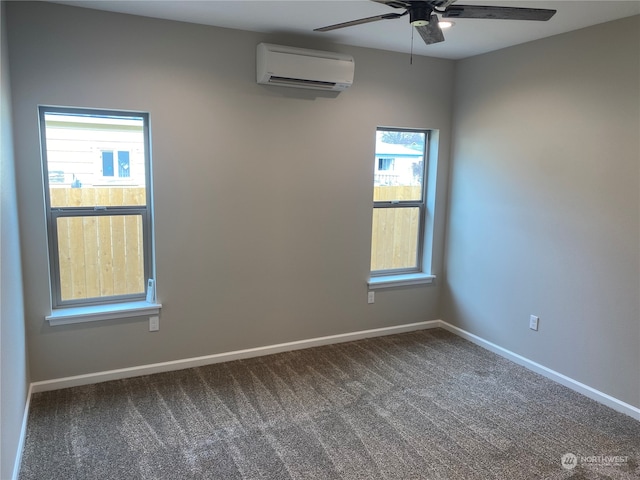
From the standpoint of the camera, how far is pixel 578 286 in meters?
3.24

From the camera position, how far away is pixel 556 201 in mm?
3354

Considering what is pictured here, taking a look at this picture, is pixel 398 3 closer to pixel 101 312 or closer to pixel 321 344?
pixel 101 312

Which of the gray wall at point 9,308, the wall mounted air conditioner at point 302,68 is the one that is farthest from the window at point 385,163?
the gray wall at point 9,308

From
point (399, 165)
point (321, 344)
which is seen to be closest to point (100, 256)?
point (321, 344)

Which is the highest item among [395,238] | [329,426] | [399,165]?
[399,165]

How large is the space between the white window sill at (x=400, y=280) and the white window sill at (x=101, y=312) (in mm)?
1918

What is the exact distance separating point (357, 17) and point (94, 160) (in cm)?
208

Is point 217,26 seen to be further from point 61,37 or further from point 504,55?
point 504,55

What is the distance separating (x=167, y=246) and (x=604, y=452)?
311cm

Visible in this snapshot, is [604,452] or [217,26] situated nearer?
[604,452]

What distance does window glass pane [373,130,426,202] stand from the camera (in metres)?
4.14

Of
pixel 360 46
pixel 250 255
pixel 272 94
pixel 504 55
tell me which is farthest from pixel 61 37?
pixel 504 55

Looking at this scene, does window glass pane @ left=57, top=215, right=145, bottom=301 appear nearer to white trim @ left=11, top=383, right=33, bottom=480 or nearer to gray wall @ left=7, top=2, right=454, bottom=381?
gray wall @ left=7, top=2, right=454, bottom=381

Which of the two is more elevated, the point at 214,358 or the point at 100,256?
the point at 100,256
